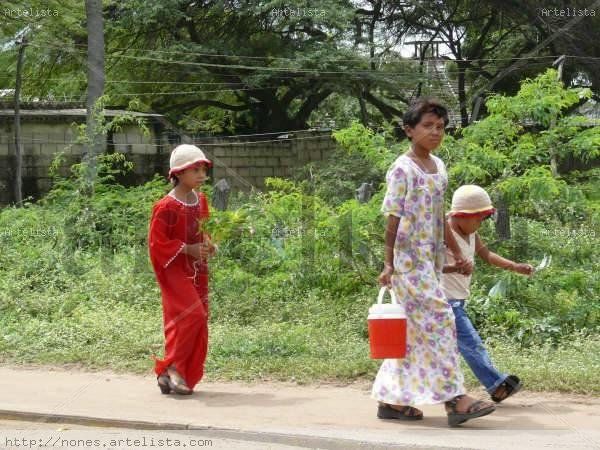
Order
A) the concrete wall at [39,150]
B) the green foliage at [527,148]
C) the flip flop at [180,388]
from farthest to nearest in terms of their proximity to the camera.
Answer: the concrete wall at [39,150]
the green foliage at [527,148]
the flip flop at [180,388]

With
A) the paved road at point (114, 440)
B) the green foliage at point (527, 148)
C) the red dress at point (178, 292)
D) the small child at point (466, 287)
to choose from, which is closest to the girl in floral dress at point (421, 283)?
the small child at point (466, 287)

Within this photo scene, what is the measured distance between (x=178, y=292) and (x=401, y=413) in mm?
1707

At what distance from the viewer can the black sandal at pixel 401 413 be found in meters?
5.06

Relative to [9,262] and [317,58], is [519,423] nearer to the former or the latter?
[9,262]

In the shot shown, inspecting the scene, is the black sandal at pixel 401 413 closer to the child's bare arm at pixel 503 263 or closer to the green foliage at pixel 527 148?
the child's bare arm at pixel 503 263

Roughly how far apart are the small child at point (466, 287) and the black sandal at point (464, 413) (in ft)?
1.45

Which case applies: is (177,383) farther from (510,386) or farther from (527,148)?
(527,148)

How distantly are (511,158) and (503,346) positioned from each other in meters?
2.20

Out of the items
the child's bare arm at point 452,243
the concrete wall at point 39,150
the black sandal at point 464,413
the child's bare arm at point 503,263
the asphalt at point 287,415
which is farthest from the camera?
the concrete wall at point 39,150

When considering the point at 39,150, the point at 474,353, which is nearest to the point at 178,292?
the point at 474,353

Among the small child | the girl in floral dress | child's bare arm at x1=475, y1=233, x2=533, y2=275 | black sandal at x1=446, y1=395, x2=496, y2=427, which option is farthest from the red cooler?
child's bare arm at x1=475, y1=233, x2=533, y2=275

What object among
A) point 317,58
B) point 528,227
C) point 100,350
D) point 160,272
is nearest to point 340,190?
point 317,58

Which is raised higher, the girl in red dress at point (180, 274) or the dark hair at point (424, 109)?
the dark hair at point (424, 109)

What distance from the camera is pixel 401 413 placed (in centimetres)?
507
